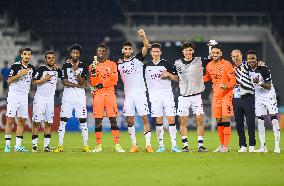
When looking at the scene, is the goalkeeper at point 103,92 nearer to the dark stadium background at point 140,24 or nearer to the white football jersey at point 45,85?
the white football jersey at point 45,85

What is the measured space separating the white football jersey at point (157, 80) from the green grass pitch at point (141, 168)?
1672 millimetres

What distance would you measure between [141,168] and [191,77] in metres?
4.70

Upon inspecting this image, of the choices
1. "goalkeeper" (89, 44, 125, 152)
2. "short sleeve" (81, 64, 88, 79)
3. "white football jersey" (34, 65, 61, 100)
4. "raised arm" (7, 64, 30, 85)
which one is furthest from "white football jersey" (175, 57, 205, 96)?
"raised arm" (7, 64, 30, 85)

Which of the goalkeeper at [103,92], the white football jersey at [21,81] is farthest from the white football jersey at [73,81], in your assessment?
the white football jersey at [21,81]

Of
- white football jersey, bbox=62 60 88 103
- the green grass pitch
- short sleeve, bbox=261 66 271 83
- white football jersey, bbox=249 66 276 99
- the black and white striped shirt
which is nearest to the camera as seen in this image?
the green grass pitch

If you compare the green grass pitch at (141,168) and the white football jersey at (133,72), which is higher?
the white football jersey at (133,72)

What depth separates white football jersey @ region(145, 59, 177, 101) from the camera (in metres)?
16.9

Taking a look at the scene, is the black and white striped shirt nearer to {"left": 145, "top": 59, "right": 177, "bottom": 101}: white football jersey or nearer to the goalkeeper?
{"left": 145, "top": 59, "right": 177, "bottom": 101}: white football jersey

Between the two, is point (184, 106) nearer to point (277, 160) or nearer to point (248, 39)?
point (277, 160)

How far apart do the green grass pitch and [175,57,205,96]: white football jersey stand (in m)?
1.69

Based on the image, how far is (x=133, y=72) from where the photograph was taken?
16844 millimetres

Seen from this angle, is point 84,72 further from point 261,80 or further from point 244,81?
point 261,80

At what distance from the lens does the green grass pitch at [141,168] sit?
10922 millimetres

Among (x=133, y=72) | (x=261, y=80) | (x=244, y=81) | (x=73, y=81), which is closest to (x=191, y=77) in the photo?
(x=244, y=81)
